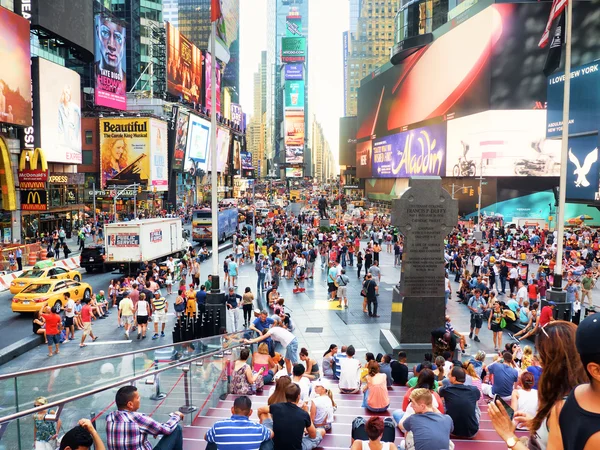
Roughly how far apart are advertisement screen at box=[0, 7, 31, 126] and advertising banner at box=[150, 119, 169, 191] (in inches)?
893

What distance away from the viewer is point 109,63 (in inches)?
2188

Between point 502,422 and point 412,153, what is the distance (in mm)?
80919

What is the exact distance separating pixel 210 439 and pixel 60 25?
152 ft

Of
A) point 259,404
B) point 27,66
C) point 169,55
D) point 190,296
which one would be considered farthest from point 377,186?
point 259,404

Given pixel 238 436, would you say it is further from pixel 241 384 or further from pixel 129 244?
pixel 129 244

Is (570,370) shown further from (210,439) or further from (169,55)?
(169,55)

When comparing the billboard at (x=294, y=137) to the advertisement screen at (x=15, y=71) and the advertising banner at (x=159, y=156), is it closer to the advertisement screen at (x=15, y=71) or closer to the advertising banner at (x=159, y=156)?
the advertising banner at (x=159, y=156)

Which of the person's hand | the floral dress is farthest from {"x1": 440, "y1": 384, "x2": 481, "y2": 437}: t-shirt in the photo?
the person's hand

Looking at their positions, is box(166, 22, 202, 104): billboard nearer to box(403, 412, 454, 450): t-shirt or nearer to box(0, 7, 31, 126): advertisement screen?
box(0, 7, 31, 126): advertisement screen

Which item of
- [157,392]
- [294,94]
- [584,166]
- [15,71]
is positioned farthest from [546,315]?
[294,94]

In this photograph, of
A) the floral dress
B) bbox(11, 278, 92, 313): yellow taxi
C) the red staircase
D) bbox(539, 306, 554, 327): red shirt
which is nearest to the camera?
the red staircase

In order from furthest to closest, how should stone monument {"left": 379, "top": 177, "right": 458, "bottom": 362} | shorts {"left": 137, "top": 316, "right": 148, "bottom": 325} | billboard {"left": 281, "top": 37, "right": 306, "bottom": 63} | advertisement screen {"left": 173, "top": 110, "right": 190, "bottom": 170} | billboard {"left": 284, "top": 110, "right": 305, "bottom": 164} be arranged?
billboard {"left": 281, "top": 37, "right": 306, "bottom": 63}
billboard {"left": 284, "top": 110, "right": 305, "bottom": 164}
advertisement screen {"left": 173, "top": 110, "right": 190, "bottom": 170}
shorts {"left": 137, "top": 316, "right": 148, "bottom": 325}
stone monument {"left": 379, "top": 177, "right": 458, "bottom": 362}

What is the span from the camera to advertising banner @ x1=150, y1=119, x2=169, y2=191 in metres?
60.7

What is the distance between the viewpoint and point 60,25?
43219mm
